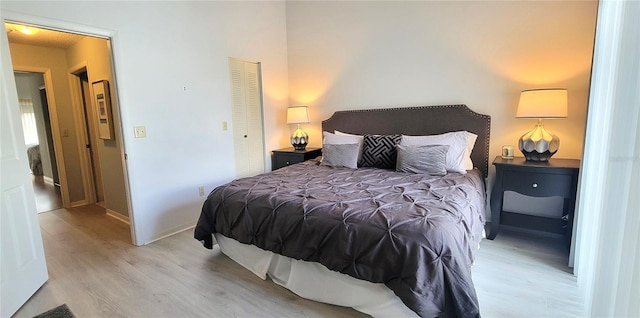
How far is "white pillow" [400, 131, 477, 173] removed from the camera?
9.23 ft

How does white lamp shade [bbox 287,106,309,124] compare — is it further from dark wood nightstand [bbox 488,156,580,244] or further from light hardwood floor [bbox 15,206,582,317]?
dark wood nightstand [bbox 488,156,580,244]

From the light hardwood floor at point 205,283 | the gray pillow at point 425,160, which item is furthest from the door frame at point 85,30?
the gray pillow at point 425,160

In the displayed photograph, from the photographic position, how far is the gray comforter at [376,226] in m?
1.45

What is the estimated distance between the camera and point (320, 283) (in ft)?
6.22

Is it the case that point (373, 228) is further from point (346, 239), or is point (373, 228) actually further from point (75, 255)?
point (75, 255)

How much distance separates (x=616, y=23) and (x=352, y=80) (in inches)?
105

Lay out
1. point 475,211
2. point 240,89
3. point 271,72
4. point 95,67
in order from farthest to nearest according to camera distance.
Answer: point 271,72 < point 240,89 < point 95,67 < point 475,211

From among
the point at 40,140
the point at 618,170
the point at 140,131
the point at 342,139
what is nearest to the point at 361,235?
the point at 618,170

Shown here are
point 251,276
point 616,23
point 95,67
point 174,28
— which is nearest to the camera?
point 616,23

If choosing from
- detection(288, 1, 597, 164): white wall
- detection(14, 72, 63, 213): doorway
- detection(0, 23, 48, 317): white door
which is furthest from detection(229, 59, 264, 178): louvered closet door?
detection(14, 72, 63, 213): doorway

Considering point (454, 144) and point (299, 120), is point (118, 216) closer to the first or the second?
point (299, 120)

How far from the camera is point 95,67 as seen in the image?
3.56 m

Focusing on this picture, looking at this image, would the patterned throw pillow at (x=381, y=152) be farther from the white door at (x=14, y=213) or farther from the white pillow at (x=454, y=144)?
the white door at (x=14, y=213)

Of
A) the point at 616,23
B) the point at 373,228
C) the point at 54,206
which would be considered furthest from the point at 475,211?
the point at 54,206
